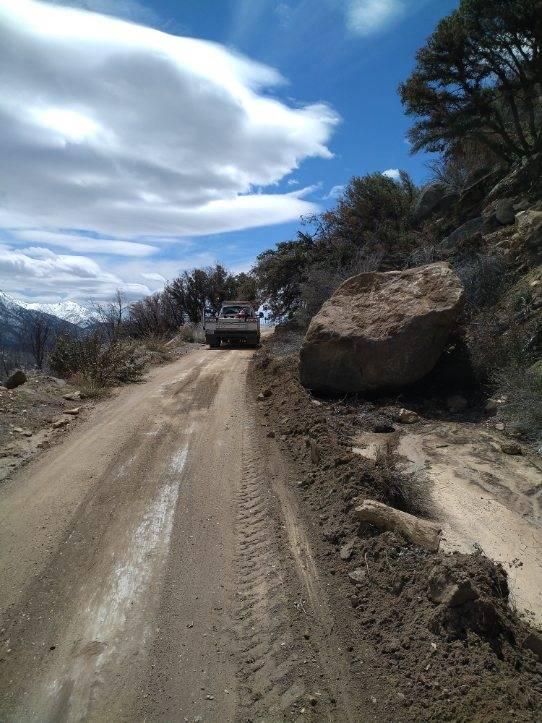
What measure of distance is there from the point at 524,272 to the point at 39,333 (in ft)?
74.5

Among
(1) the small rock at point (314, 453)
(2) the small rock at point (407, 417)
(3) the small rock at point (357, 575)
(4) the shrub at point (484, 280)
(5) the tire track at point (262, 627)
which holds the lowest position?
(5) the tire track at point (262, 627)

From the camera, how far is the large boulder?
298 inches

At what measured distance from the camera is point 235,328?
2022cm

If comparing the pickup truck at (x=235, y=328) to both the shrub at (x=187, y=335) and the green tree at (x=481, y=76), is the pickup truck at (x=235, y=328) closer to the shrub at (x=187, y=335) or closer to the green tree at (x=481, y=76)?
the shrub at (x=187, y=335)

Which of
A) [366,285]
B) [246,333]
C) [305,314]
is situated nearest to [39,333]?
[246,333]

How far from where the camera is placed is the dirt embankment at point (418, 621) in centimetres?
255

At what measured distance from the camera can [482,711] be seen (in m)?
2.40

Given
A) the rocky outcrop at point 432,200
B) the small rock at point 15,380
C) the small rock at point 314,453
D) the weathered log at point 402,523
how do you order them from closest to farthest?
the weathered log at point 402,523
the small rock at point 314,453
the small rock at point 15,380
the rocky outcrop at point 432,200

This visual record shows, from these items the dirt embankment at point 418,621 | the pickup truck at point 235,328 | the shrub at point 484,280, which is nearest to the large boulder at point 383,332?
the shrub at point 484,280

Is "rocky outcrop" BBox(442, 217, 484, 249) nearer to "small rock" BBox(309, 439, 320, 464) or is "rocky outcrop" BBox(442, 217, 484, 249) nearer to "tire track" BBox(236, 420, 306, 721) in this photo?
"small rock" BBox(309, 439, 320, 464)

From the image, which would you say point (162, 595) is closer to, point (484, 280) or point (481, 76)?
point (484, 280)

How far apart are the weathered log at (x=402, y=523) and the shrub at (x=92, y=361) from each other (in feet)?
27.6

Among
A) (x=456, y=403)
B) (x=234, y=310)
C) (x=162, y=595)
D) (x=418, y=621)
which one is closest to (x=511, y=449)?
(x=456, y=403)

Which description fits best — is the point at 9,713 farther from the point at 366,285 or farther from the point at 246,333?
the point at 246,333
